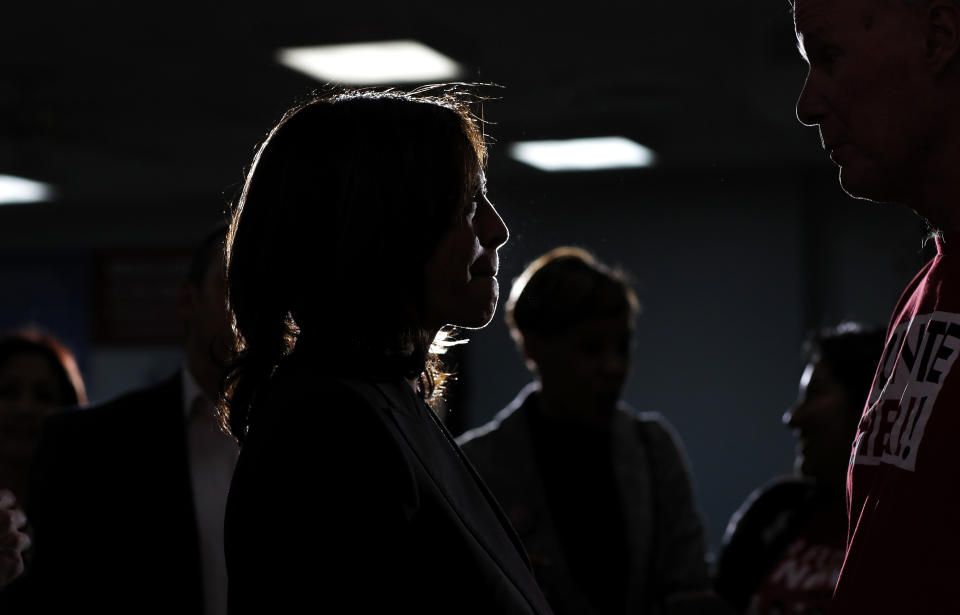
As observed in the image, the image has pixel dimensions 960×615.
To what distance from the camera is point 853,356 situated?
81.7 inches

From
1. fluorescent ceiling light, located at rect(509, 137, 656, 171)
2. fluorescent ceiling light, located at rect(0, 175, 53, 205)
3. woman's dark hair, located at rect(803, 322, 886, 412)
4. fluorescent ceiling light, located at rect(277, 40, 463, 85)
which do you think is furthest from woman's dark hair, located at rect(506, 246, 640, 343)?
fluorescent ceiling light, located at rect(0, 175, 53, 205)

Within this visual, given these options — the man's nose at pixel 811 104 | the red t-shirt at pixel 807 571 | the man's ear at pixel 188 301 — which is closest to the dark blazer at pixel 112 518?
the man's ear at pixel 188 301

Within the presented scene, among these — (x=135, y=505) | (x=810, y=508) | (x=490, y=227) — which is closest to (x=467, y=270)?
(x=490, y=227)

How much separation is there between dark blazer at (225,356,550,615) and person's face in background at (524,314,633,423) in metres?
1.16

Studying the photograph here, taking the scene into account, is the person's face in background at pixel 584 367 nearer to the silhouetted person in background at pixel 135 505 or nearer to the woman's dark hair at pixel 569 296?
the woman's dark hair at pixel 569 296

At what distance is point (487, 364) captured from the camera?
22.7 ft

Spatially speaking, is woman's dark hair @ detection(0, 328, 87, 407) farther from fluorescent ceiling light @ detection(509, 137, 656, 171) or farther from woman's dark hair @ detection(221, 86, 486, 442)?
fluorescent ceiling light @ detection(509, 137, 656, 171)

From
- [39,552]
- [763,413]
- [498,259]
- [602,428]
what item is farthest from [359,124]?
[763,413]

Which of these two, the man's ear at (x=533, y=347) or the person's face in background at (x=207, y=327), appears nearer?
the person's face in background at (x=207, y=327)

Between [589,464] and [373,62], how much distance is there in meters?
2.34

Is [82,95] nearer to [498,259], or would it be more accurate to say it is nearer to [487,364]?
[487,364]

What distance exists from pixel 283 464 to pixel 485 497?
26 cm

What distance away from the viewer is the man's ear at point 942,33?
2.81 feet

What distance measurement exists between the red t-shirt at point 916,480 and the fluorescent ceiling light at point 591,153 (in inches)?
157
